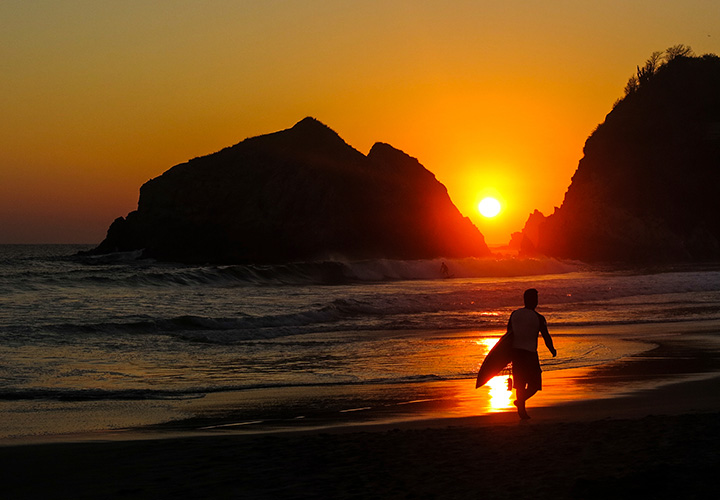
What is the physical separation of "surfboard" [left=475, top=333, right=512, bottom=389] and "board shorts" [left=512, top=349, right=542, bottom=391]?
0.11 m

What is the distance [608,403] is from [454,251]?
8713cm

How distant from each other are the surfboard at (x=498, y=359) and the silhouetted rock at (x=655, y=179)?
86.9m

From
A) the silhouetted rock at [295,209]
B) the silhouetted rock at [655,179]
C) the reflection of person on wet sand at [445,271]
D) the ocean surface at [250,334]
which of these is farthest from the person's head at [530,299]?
the silhouetted rock at [655,179]

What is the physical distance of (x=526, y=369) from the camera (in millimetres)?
9461

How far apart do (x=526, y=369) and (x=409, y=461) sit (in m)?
2.97

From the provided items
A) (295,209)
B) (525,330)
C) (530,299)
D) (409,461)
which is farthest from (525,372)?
(295,209)

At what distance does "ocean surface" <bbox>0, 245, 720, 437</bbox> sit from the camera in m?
13.6

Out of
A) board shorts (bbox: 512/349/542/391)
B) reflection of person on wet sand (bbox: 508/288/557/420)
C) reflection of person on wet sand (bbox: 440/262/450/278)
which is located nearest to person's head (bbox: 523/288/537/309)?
reflection of person on wet sand (bbox: 508/288/557/420)

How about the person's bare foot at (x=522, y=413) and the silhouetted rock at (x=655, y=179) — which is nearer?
the person's bare foot at (x=522, y=413)

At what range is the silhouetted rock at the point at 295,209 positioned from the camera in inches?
3637

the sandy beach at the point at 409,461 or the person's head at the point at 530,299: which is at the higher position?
the person's head at the point at 530,299

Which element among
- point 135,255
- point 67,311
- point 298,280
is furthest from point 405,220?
point 67,311

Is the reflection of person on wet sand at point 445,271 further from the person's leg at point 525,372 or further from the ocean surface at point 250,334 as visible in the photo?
the person's leg at point 525,372

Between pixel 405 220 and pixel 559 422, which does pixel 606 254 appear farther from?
pixel 559 422
